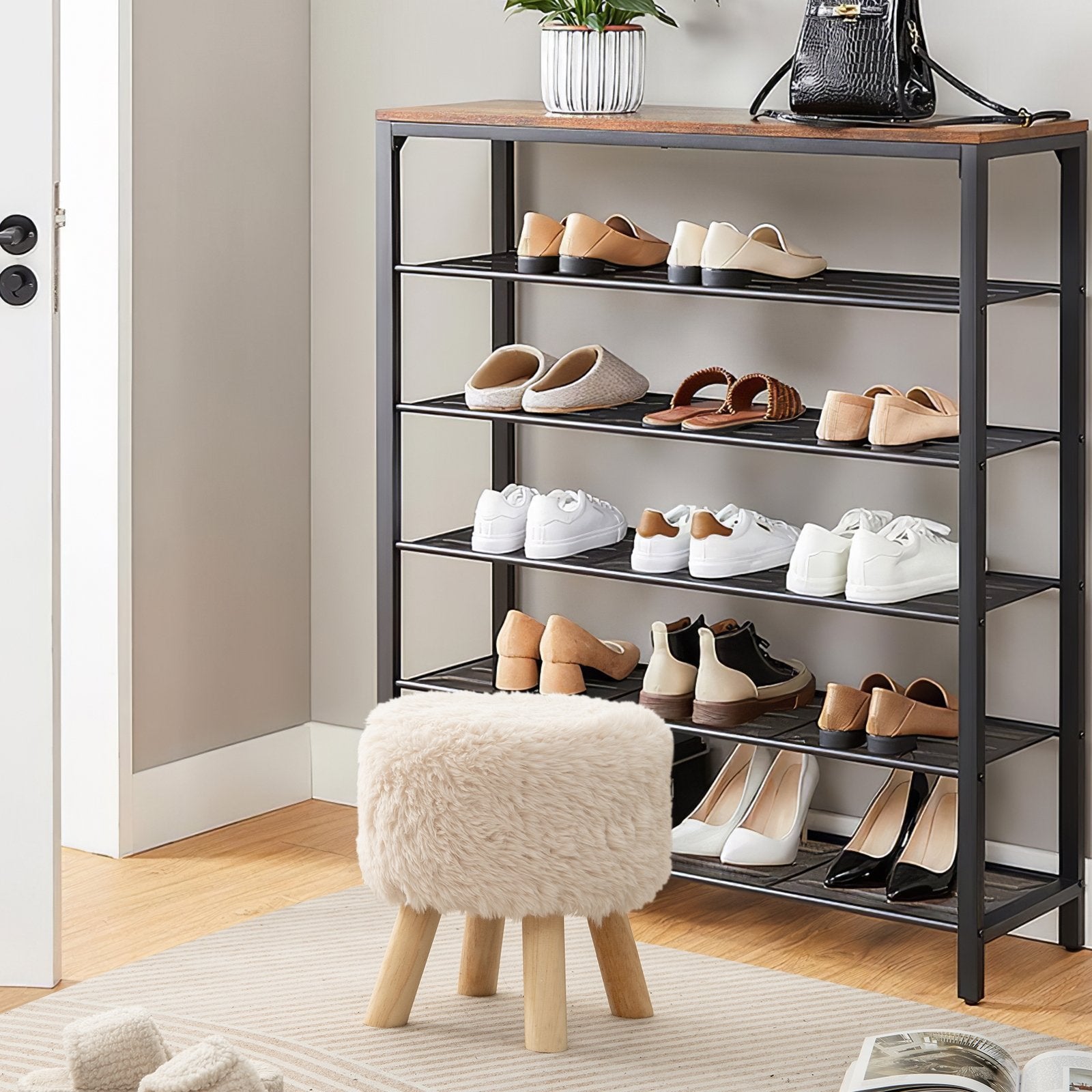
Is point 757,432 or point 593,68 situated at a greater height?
point 593,68

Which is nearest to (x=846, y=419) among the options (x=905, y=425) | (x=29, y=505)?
(x=905, y=425)

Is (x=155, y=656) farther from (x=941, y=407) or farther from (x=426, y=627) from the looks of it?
(x=941, y=407)

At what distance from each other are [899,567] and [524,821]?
672mm

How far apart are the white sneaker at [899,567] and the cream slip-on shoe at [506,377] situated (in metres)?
0.59

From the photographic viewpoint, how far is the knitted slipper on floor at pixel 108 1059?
2.02 meters

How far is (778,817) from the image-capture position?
9.29 feet

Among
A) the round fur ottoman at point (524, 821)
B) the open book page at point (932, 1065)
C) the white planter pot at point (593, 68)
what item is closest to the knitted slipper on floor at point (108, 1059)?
the round fur ottoman at point (524, 821)

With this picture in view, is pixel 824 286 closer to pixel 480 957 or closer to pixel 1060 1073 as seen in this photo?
pixel 480 957

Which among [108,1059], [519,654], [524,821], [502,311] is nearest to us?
[108,1059]

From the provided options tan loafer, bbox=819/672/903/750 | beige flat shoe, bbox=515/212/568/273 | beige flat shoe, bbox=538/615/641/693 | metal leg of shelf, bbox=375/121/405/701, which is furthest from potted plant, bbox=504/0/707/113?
tan loafer, bbox=819/672/903/750

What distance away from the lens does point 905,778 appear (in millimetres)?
2791

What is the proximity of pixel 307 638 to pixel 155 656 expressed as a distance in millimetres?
386

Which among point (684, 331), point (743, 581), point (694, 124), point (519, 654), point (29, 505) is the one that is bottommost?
point (519, 654)

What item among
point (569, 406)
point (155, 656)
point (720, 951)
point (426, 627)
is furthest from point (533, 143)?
point (720, 951)
